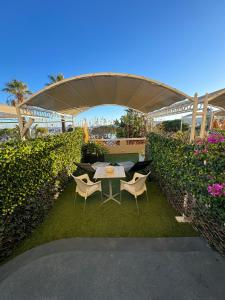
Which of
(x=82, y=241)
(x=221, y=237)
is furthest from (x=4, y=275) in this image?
(x=221, y=237)

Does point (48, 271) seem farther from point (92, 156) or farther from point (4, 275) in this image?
point (92, 156)

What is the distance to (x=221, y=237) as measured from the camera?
2.34m

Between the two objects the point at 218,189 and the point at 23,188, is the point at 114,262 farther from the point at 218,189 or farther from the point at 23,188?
the point at 23,188

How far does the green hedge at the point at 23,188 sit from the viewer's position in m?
2.44

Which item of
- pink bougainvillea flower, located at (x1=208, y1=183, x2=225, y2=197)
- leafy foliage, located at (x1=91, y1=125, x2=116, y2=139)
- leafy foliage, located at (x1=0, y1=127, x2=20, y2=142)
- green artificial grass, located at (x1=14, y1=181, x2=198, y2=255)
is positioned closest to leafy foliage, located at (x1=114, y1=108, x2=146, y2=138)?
leafy foliage, located at (x1=91, y1=125, x2=116, y2=139)

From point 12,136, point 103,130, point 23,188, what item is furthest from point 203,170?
point 103,130

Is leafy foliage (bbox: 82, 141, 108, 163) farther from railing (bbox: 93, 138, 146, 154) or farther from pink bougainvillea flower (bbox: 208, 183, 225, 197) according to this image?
pink bougainvillea flower (bbox: 208, 183, 225, 197)

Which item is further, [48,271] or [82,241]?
[82,241]

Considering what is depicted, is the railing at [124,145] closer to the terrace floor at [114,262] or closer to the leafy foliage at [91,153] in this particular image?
the leafy foliage at [91,153]

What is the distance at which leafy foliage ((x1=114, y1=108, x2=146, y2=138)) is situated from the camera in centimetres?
1161

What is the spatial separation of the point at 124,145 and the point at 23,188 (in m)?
8.78

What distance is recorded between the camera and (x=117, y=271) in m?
2.15

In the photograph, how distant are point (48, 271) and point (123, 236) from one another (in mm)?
1350

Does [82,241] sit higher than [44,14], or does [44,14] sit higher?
[44,14]
